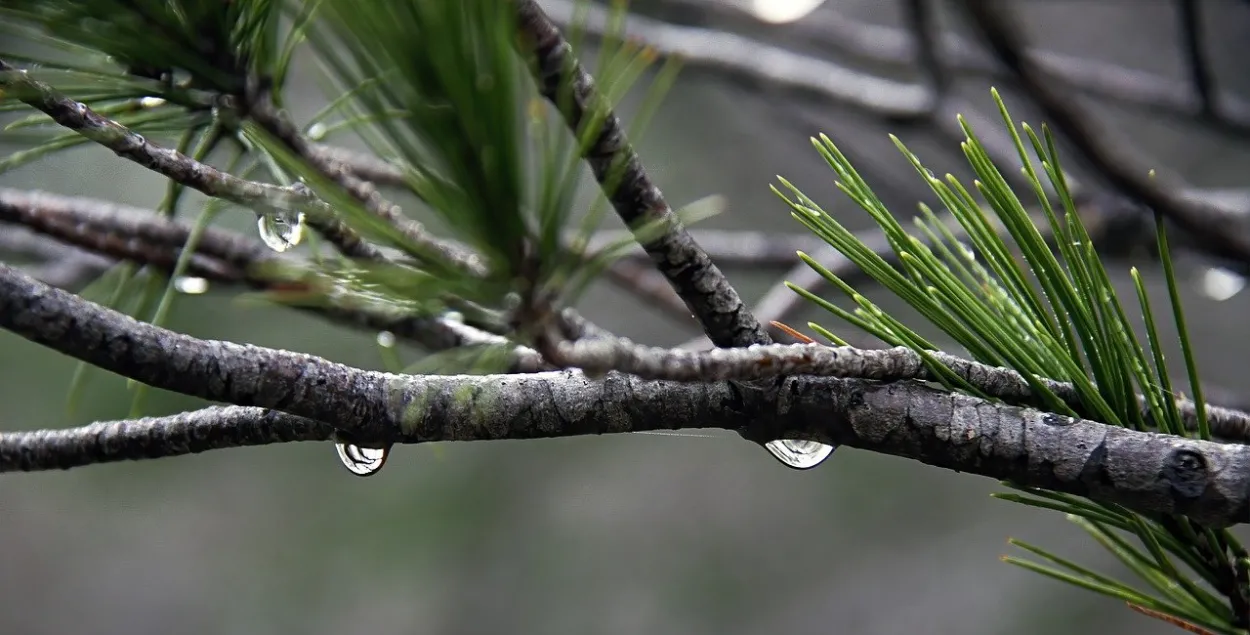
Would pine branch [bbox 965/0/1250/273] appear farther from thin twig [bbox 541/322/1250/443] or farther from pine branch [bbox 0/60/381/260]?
pine branch [bbox 0/60/381/260]

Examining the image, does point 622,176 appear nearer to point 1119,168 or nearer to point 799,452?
point 799,452

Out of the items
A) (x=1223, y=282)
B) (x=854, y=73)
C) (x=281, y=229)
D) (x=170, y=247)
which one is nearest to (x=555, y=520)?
(x=854, y=73)

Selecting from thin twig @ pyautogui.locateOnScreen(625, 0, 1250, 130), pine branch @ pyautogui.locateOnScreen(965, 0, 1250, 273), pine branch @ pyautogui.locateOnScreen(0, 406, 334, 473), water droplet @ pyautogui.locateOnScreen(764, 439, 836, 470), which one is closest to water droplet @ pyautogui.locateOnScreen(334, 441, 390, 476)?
pine branch @ pyautogui.locateOnScreen(0, 406, 334, 473)

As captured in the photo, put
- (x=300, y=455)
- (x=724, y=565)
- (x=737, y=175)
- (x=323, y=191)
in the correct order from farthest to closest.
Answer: (x=737, y=175), (x=300, y=455), (x=724, y=565), (x=323, y=191)

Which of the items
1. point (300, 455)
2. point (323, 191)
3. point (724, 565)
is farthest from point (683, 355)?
point (300, 455)

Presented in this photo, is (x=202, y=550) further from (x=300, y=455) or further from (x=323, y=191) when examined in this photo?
(x=323, y=191)

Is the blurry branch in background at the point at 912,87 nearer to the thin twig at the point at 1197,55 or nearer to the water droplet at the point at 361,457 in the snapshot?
the thin twig at the point at 1197,55

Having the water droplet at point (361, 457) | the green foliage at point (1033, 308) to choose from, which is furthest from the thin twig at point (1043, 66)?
the water droplet at point (361, 457)
